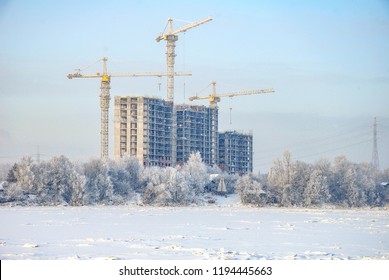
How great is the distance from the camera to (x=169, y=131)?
357ft

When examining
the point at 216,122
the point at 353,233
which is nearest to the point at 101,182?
the point at 353,233

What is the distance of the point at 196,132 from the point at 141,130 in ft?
40.7

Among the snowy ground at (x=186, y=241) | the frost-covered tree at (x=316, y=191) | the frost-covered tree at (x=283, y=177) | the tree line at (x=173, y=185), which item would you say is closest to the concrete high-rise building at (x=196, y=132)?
the tree line at (x=173, y=185)

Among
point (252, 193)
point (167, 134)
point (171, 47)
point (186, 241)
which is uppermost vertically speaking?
point (171, 47)

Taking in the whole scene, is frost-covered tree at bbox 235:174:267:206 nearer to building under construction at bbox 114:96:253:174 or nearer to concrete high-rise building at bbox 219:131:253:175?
building under construction at bbox 114:96:253:174

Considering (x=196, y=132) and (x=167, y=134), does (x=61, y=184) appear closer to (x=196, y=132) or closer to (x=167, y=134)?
(x=167, y=134)

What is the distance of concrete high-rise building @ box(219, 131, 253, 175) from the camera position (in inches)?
4764

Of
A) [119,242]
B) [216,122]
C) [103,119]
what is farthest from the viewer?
[216,122]

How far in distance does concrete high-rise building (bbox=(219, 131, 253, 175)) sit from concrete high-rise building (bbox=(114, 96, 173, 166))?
16196 millimetres

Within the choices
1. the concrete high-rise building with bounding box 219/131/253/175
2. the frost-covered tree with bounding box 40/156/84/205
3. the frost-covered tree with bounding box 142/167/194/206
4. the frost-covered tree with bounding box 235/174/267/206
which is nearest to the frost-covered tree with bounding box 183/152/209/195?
the frost-covered tree with bounding box 142/167/194/206

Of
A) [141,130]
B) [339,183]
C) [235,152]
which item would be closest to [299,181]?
[339,183]
